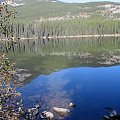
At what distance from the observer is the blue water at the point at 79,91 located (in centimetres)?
4603

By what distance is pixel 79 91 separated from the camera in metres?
58.6

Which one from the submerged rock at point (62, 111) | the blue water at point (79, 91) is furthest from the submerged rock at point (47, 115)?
the blue water at point (79, 91)

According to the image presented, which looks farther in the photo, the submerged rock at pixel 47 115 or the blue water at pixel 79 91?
the blue water at pixel 79 91

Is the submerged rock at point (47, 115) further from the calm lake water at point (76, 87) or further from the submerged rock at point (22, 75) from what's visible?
the submerged rock at point (22, 75)

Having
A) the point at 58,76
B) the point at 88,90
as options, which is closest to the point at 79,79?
the point at 58,76

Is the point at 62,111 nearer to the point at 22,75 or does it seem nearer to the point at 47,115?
the point at 47,115

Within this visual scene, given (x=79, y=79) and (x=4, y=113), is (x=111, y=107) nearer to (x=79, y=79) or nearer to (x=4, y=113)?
(x=79, y=79)

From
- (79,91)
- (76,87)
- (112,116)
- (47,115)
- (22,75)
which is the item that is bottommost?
(22,75)

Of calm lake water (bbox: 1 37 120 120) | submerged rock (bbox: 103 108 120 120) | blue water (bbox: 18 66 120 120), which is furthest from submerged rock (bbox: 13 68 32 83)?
submerged rock (bbox: 103 108 120 120)

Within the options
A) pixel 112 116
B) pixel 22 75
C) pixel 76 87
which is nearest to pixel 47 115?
pixel 112 116

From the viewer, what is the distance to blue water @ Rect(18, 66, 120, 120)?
4603cm

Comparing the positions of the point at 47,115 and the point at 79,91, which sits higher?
the point at 47,115

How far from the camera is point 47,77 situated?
249 feet

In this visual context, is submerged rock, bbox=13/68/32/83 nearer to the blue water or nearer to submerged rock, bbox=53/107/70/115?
the blue water
